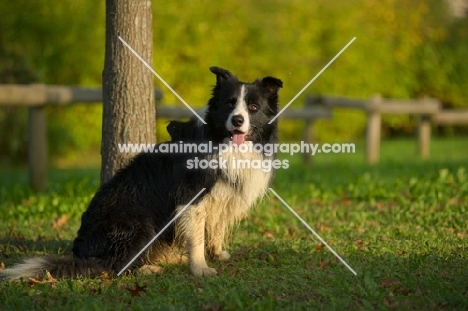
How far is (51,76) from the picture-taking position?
16.7m

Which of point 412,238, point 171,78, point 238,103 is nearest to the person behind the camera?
point 238,103

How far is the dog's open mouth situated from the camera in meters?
5.91

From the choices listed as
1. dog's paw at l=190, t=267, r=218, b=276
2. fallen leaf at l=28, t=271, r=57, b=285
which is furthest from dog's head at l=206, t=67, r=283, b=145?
fallen leaf at l=28, t=271, r=57, b=285

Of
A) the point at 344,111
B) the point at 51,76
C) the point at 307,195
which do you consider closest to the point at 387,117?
the point at 344,111

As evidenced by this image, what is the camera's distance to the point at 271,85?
20.2 feet

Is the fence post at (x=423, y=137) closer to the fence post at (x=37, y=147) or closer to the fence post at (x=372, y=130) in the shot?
the fence post at (x=372, y=130)

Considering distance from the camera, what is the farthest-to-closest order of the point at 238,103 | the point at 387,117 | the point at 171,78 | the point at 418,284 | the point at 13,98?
the point at 387,117
the point at 171,78
the point at 13,98
the point at 238,103
the point at 418,284

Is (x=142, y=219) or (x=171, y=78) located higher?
(x=171, y=78)

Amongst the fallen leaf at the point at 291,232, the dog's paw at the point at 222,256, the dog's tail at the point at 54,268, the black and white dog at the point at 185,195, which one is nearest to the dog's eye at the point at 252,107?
the black and white dog at the point at 185,195

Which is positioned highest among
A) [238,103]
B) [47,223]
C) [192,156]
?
[238,103]

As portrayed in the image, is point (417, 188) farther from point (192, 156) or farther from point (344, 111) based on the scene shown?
point (344, 111)

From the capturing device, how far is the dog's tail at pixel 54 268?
570 cm

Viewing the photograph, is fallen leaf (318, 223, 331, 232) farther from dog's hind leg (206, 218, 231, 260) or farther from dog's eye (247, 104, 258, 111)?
dog's eye (247, 104, 258, 111)

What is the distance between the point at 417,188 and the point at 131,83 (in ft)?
13.2
